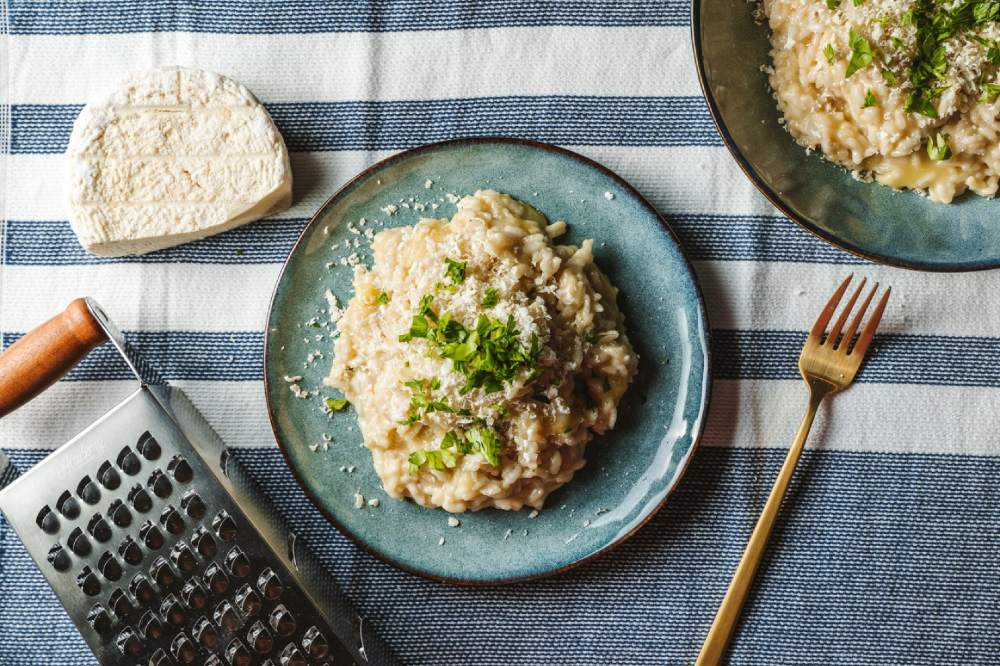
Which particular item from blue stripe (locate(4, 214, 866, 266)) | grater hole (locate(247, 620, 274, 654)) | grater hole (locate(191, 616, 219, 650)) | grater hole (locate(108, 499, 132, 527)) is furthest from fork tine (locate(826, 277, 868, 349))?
grater hole (locate(108, 499, 132, 527))

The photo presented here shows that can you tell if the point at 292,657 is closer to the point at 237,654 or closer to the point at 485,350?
the point at 237,654

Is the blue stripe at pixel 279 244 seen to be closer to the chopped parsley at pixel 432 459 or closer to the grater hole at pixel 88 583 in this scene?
the chopped parsley at pixel 432 459

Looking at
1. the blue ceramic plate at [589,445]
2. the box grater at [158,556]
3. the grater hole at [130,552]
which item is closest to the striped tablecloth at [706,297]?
the blue ceramic plate at [589,445]

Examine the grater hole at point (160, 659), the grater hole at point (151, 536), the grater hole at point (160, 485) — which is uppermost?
the grater hole at point (160, 485)

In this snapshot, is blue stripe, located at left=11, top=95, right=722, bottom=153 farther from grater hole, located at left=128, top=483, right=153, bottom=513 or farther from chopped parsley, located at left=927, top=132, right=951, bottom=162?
grater hole, located at left=128, top=483, right=153, bottom=513

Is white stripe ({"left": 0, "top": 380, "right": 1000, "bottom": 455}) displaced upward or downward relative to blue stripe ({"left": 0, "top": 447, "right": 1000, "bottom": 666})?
upward

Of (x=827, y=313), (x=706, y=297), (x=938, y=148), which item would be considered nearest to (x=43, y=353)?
(x=706, y=297)
